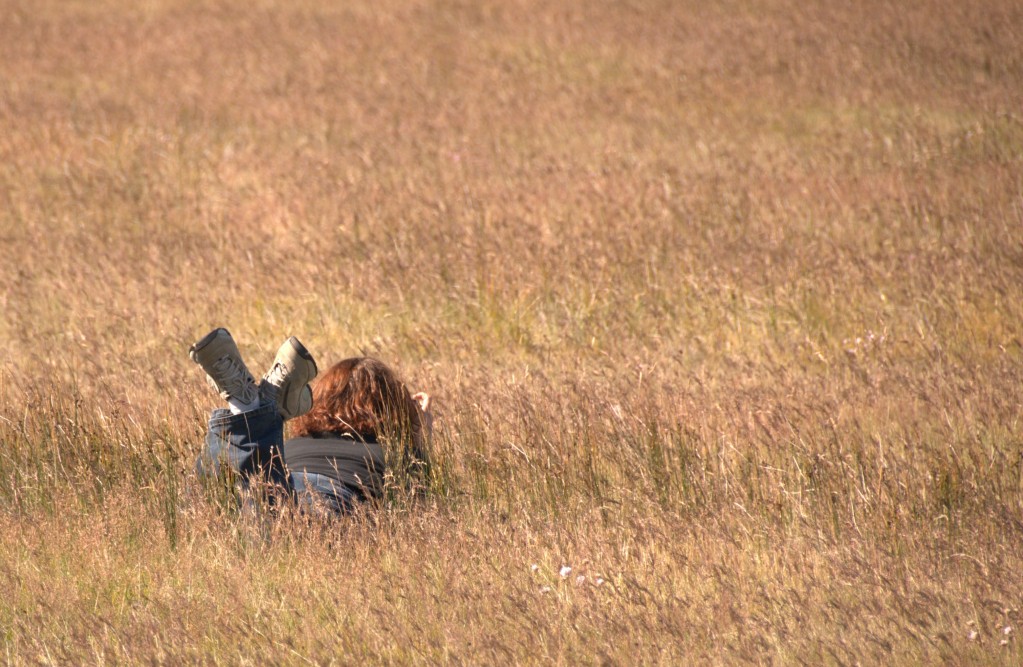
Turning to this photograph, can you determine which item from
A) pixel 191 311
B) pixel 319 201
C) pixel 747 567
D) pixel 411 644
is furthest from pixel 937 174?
pixel 411 644

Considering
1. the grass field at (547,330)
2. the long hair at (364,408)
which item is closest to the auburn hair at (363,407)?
the long hair at (364,408)

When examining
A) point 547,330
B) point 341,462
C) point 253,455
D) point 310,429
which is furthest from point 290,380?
point 547,330

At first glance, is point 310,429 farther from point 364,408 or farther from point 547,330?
point 547,330

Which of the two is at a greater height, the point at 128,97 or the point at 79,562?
the point at 128,97

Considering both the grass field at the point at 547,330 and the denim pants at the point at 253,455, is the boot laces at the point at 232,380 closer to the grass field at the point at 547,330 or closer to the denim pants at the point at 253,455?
the denim pants at the point at 253,455

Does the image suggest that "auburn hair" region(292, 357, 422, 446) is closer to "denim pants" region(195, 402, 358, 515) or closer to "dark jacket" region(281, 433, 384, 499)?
"dark jacket" region(281, 433, 384, 499)

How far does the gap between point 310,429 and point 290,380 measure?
644 millimetres

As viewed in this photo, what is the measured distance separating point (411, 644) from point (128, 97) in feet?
39.7

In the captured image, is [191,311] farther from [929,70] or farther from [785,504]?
[929,70]

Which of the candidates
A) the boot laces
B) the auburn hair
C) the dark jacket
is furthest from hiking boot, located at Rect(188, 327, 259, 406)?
the auburn hair

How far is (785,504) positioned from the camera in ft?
14.5

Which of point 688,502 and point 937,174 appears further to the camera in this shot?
point 937,174

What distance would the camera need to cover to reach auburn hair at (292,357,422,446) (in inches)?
182

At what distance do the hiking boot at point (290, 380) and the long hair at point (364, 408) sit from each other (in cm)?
44
